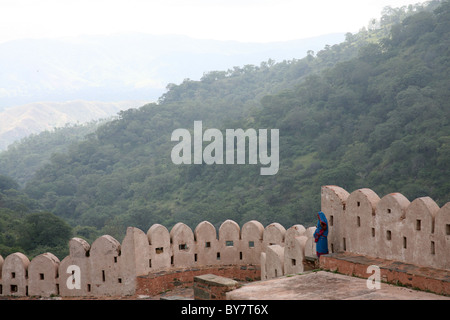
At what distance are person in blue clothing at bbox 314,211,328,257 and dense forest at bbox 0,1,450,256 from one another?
15.9 metres

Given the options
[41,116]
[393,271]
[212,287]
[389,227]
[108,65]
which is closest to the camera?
[393,271]

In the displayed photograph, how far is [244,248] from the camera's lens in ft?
40.2

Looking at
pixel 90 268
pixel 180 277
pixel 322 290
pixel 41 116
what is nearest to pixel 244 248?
pixel 180 277

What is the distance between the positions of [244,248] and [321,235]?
10.9 feet

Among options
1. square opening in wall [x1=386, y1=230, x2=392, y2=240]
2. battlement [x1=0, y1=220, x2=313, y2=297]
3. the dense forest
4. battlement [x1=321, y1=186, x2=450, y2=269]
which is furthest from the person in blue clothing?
the dense forest

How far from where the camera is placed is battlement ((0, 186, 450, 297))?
8039 millimetres

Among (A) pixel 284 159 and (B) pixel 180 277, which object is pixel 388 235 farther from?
(A) pixel 284 159

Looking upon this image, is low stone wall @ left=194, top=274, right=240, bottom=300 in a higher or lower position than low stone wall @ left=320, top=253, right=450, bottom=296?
lower

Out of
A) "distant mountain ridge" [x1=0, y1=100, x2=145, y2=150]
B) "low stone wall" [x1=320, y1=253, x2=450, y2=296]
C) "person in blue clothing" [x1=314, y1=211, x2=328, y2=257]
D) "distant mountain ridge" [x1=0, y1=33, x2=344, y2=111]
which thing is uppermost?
"distant mountain ridge" [x1=0, y1=33, x2=344, y2=111]

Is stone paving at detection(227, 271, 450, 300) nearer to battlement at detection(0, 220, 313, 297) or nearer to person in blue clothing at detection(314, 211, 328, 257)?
person in blue clothing at detection(314, 211, 328, 257)

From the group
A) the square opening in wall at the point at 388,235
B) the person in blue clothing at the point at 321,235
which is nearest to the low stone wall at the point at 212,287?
the person in blue clothing at the point at 321,235

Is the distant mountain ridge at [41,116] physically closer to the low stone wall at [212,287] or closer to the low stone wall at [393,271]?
the low stone wall at [212,287]

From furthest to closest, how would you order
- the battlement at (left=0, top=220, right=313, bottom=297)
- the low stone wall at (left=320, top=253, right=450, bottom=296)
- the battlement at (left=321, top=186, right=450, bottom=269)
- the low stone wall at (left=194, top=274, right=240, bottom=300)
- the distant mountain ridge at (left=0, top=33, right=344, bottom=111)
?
1. the distant mountain ridge at (left=0, top=33, right=344, bottom=111)
2. the battlement at (left=0, top=220, right=313, bottom=297)
3. the low stone wall at (left=194, top=274, right=240, bottom=300)
4. the battlement at (left=321, top=186, right=450, bottom=269)
5. the low stone wall at (left=320, top=253, right=450, bottom=296)

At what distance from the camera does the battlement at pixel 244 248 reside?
8039 mm
